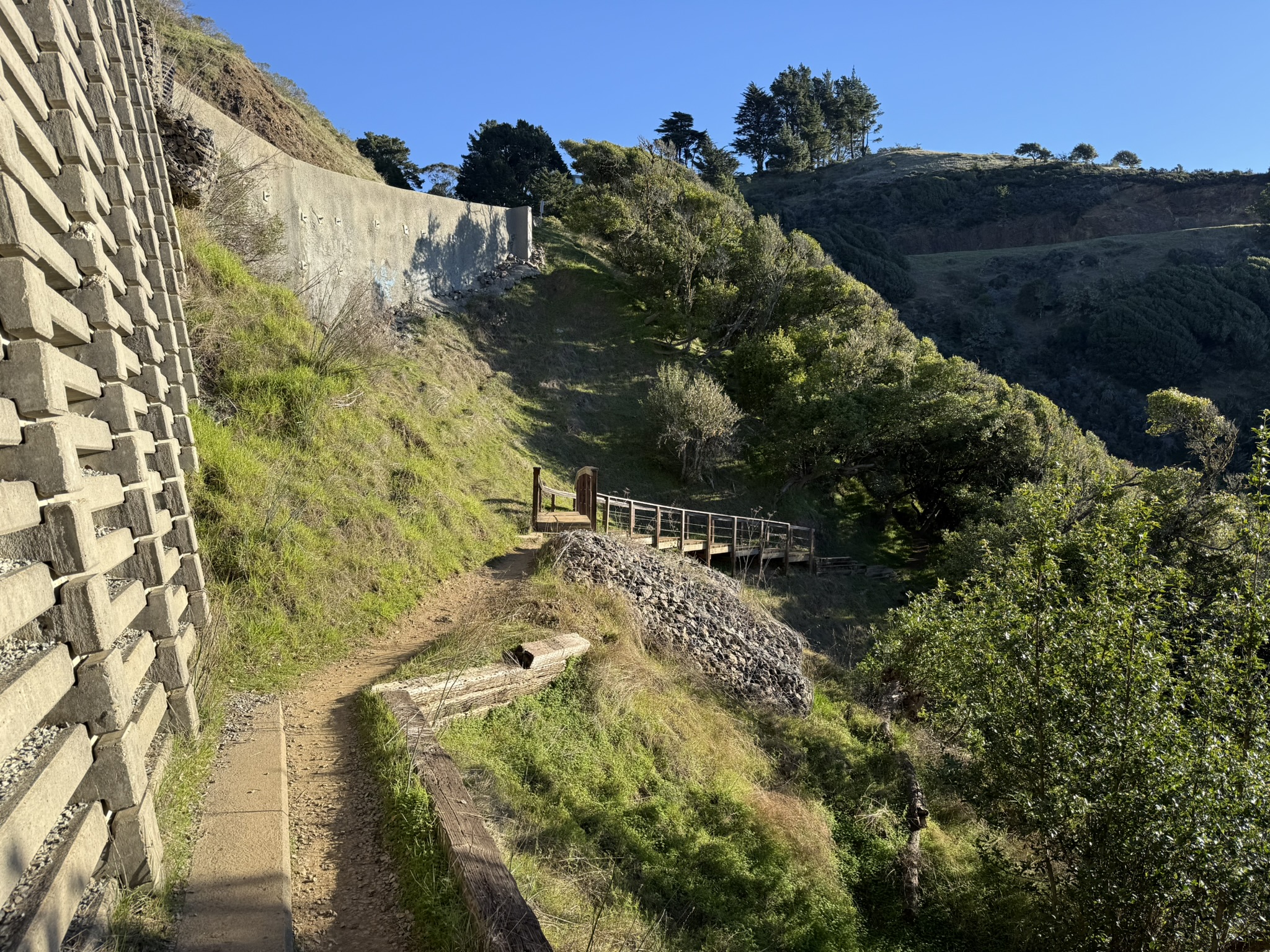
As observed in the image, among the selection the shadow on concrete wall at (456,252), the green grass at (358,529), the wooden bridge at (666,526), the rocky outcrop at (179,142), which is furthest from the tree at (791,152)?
the rocky outcrop at (179,142)

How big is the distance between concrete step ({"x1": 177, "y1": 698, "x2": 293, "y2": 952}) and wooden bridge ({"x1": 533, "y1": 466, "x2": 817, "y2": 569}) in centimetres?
832

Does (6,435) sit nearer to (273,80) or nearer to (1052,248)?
(273,80)

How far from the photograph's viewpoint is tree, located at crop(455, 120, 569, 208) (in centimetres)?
4094

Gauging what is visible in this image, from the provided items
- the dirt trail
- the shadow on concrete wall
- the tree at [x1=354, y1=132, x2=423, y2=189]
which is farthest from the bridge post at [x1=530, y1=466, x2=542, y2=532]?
the tree at [x1=354, y1=132, x2=423, y2=189]

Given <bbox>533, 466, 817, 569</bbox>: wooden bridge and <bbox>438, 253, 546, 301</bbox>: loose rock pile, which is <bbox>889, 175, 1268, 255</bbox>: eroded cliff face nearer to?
<bbox>438, 253, 546, 301</bbox>: loose rock pile

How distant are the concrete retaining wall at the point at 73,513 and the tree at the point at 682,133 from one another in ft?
189

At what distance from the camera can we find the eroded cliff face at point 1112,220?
210 feet

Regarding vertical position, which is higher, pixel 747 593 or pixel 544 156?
pixel 544 156

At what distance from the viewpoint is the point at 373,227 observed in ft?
59.9

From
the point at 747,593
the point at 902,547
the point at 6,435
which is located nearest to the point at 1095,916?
the point at 6,435

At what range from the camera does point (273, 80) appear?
97.2 feet

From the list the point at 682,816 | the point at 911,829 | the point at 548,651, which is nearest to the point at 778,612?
the point at 911,829

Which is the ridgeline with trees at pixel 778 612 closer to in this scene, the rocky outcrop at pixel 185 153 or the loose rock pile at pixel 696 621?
the loose rock pile at pixel 696 621

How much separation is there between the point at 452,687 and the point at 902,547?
2156cm
